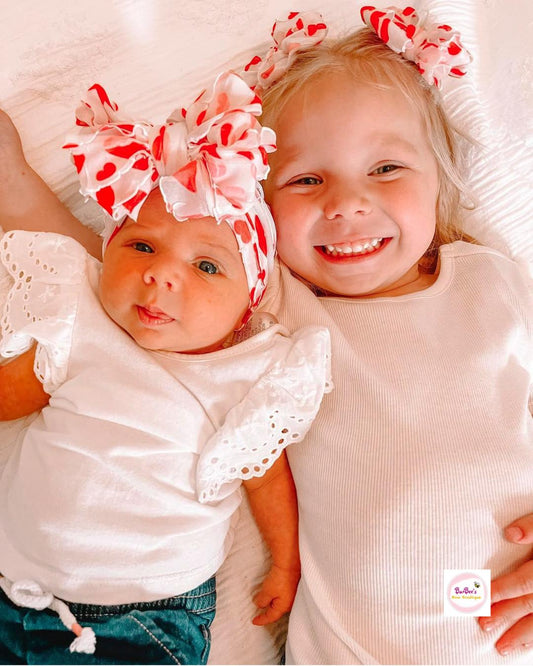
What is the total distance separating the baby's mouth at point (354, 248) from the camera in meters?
1.14

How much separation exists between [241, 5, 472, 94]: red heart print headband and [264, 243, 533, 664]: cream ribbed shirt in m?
0.42

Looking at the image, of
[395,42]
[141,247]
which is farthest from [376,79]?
[141,247]

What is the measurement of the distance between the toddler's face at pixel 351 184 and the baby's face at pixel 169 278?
0.19 meters

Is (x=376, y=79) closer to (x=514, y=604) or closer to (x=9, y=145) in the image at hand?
(x=9, y=145)

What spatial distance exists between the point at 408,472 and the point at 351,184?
0.51 metres

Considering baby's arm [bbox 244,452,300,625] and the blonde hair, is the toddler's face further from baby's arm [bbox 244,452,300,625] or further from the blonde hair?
baby's arm [bbox 244,452,300,625]

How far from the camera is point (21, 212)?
120 centimetres

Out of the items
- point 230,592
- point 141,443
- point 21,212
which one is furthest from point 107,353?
point 230,592

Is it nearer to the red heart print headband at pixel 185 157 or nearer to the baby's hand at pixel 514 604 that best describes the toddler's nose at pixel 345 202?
the red heart print headband at pixel 185 157

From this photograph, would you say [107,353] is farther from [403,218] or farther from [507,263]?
[507,263]

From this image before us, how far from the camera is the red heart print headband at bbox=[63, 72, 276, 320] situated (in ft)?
3.03

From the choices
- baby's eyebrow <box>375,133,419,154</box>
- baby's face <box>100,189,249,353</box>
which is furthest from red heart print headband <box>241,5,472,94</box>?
baby's face <box>100,189,249,353</box>

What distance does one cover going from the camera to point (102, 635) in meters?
0.94

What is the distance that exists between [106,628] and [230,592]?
0.27 m
